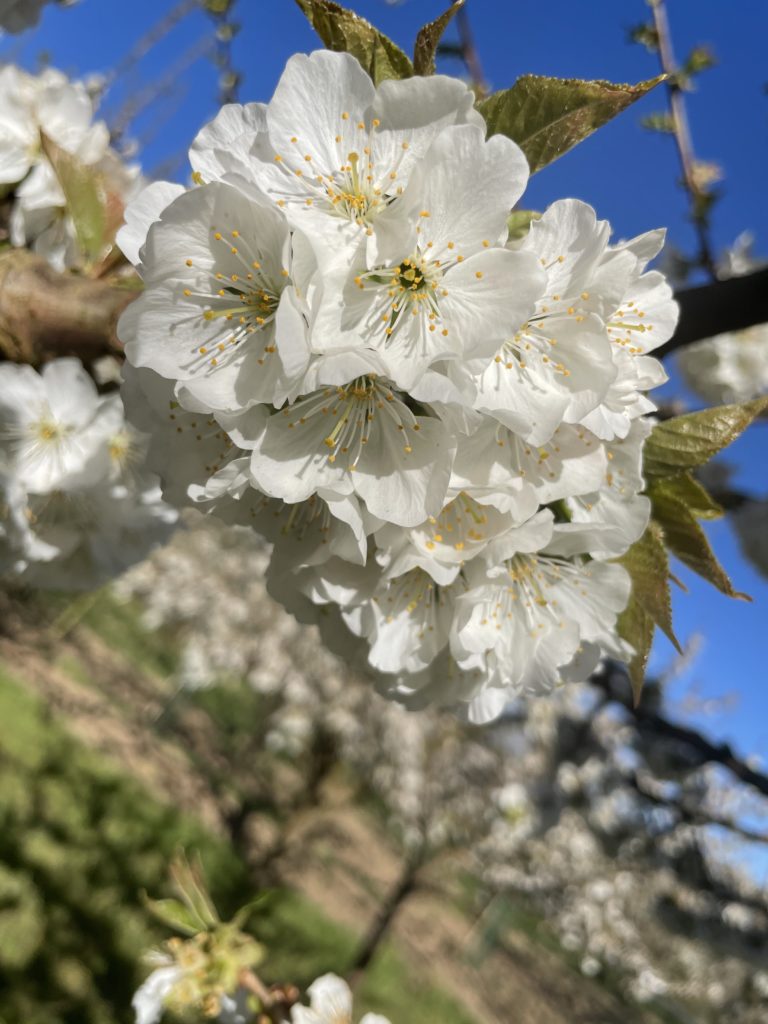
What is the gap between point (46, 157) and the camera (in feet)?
4.39

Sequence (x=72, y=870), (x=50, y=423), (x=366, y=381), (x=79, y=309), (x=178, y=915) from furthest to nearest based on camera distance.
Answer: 1. (x=72, y=870)
2. (x=178, y=915)
3. (x=50, y=423)
4. (x=79, y=309)
5. (x=366, y=381)

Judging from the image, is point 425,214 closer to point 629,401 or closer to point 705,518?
point 629,401

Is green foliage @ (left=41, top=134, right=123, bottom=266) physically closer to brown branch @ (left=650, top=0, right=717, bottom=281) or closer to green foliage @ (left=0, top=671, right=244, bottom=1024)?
brown branch @ (left=650, top=0, right=717, bottom=281)

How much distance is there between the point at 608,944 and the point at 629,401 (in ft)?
35.2

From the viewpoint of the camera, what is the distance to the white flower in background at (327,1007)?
1.47 meters

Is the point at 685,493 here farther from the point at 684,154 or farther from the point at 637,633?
the point at 684,154

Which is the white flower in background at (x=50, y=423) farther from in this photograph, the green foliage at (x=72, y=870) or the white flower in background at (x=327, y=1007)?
the green foliage at (x=72, y=870)

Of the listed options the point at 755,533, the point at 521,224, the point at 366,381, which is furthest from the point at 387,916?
the point at 521,224

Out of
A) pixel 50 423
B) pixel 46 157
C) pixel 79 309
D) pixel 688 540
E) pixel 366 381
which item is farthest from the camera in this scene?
pixel 46 157

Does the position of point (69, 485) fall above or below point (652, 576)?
above

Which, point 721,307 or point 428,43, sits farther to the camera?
point 721,307

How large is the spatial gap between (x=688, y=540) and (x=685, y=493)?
62 millimetres

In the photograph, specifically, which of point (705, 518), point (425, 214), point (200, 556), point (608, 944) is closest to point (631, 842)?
point (608, 944)

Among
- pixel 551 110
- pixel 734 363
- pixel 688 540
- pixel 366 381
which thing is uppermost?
pixel 551 110
